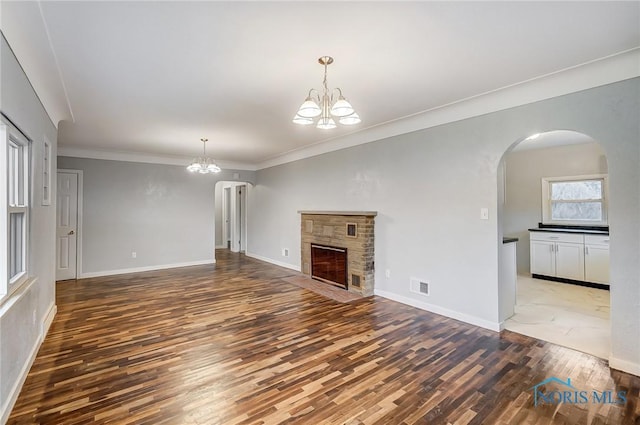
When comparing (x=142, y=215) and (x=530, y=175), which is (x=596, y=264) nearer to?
(x=530, y=175)

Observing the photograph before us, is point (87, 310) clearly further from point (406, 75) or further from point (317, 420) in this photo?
point (406, 75)

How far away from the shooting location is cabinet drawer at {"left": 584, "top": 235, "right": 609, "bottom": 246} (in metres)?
4.94

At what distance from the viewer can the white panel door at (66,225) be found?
18.9ft

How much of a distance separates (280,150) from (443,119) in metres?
→ 3.50

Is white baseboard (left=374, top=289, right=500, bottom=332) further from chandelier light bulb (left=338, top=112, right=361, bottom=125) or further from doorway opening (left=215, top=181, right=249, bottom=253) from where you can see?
doorway opening (left=215, top=181, right=249, bottom=253)

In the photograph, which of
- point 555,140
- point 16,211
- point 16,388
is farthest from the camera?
point 555,140

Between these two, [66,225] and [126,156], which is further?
[126,156]

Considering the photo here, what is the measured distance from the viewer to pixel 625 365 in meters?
2.53

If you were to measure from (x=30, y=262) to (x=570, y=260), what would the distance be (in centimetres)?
733

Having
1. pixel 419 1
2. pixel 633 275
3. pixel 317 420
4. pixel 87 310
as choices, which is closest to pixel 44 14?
pixel 419 1

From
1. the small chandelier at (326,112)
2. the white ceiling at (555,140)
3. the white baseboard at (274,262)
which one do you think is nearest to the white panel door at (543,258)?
the white ceiling at (555,140)

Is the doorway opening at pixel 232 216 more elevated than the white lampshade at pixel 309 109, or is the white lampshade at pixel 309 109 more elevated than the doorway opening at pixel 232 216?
the white lampshade at pixel 309 109

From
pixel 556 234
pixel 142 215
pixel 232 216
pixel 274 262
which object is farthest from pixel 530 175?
pixel 142 215

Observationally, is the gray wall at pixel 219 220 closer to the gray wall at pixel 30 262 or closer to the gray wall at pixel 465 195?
the gray wall at pixel 465 195
